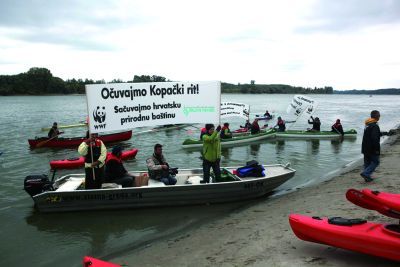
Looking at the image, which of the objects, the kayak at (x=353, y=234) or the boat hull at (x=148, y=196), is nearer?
the kayak at (x=353, y=234)

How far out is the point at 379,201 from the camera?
571 cm

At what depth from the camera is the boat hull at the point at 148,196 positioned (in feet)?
31.9

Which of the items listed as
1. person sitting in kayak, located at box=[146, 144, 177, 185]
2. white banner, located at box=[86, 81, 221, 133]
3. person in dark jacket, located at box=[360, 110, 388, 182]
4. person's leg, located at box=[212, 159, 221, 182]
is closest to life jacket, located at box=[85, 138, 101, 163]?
white banner, located at box=[86, 81, 221, 133]

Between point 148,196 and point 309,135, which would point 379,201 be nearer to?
point 148,196

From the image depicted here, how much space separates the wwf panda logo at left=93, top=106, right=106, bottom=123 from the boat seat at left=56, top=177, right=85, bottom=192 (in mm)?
2292

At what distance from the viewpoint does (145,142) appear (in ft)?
84.6

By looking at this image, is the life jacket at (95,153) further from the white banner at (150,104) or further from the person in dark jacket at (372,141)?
the person in dark jacket at (372,141)

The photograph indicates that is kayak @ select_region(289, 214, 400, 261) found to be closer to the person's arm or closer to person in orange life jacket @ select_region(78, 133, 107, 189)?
the person's arm

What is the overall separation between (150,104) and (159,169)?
1997 millimetres

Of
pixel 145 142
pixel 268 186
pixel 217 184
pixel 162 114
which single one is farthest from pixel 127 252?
pixel 145 142

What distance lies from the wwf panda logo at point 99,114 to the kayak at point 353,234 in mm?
5952

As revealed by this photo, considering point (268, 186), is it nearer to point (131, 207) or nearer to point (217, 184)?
point (217, 184)

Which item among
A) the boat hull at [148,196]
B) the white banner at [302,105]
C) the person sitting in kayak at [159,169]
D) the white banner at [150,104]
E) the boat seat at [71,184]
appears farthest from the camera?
the white banner at [302,105]

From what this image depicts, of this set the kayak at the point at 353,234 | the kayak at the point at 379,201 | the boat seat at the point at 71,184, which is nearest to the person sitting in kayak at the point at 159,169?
the boat seat at the point at 71,184
